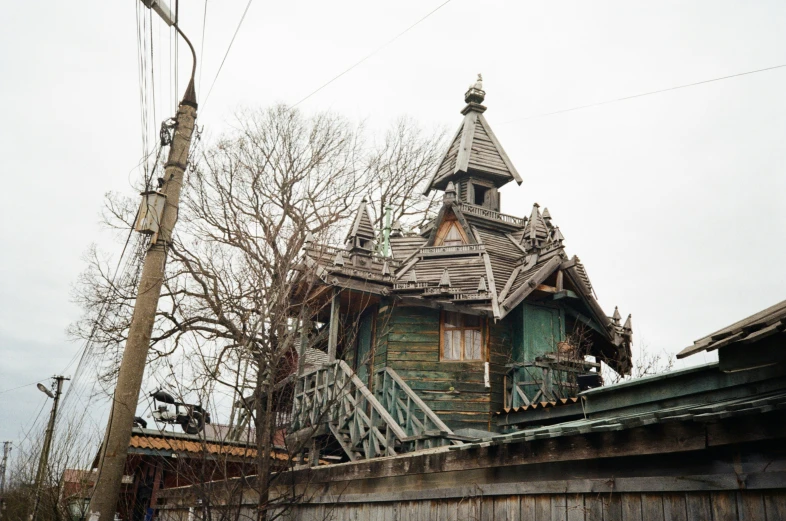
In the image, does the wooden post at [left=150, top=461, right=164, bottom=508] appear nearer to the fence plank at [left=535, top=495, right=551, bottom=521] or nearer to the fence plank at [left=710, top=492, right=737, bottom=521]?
the fence plank at [left=535, top=495, right=551, bottom=521]

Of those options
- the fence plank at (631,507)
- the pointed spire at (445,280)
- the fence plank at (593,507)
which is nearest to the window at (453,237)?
the pointed spire at (445,280)

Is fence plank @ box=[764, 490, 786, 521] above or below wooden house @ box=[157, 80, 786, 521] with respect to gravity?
below

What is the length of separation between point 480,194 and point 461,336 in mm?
6698

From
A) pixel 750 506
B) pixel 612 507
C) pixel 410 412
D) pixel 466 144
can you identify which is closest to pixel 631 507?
pixel 612 507

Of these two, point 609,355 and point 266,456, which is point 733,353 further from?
point 609,355

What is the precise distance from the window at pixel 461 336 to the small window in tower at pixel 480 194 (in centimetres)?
605

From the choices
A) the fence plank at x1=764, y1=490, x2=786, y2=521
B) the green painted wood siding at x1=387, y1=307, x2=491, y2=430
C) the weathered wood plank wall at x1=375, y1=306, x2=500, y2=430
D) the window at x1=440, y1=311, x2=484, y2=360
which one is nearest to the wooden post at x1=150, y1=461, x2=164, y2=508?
the weathered wood plank wall at x1=375, y1=306, x2=500, y2=430

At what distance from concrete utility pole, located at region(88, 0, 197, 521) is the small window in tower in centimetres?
1271

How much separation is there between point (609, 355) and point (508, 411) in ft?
21.9

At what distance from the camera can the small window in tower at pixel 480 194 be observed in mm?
21219

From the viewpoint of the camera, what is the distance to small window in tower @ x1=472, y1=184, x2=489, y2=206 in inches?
835

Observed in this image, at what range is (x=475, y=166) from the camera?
823 inches

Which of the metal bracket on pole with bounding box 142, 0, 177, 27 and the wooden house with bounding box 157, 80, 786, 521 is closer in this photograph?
the wooden house with bounding box 157, 80, 786, 521

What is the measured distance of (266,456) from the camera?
8844mm
